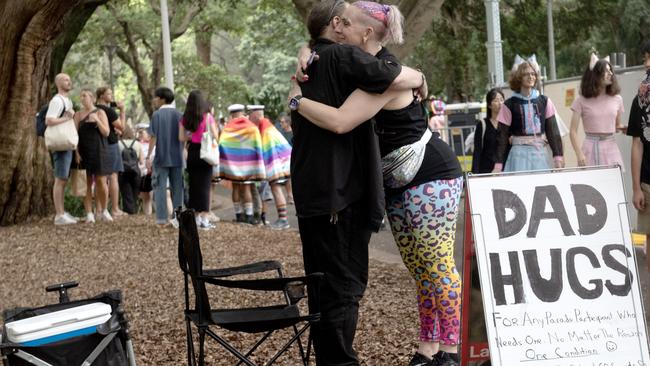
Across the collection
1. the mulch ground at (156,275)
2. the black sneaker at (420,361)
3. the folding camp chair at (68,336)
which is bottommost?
the mulch ground at (156,275)

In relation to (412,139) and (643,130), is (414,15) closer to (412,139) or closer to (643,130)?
(643,130)

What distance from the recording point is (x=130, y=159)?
57.8ft

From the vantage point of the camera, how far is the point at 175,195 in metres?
13.9

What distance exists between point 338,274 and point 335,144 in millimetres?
574

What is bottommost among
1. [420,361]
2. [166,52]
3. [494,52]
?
[420,361]

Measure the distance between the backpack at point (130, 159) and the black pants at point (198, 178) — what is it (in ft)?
11.9

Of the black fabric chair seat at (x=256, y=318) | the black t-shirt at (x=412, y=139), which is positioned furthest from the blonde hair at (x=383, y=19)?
the black fabric chair seat at (x=256, y=318)

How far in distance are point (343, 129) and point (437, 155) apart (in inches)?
26.3

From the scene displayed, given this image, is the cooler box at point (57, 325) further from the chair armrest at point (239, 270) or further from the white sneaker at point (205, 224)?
the white sneaker at point (205, 224)

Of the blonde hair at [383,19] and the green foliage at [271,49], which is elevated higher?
the green foliage at [271,49]

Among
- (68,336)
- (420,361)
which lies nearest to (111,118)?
(420,361)

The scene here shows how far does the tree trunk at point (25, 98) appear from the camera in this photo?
13.3 m

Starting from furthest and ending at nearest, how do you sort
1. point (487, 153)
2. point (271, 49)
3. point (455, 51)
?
point (271, 49) → point (455, 51) → point (487, 153)

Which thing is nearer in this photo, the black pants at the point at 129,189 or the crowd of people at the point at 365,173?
the crowd of people at the point at 365,173
